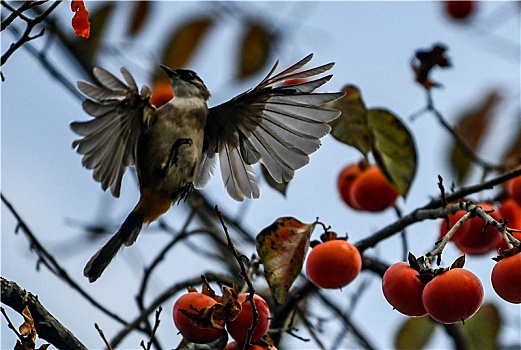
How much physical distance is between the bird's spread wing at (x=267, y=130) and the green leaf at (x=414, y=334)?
119 cm

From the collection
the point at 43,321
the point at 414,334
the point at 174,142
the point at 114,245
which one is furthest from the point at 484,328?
the point at 43,321

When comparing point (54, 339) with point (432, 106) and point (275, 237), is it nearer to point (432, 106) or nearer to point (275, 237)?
point (275, 237)

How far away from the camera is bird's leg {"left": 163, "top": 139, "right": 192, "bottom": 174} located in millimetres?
2281

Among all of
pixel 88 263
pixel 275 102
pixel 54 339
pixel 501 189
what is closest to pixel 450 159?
pixel 501 189

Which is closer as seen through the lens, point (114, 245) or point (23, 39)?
point (23, 39)

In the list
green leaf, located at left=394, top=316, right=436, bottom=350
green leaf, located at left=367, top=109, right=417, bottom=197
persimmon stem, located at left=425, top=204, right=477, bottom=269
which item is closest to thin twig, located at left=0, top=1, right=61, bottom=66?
persimmon stem, located at left=425, top=204, right=477, bottom=269

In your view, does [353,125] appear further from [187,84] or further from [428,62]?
[187,84]

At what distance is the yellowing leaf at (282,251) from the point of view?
1915 mm

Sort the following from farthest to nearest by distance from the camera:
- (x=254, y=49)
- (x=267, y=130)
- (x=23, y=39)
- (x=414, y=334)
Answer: (x=254, y=49) < (x=414, y=334) < (x=267, y=130) < (x=23, y=39)

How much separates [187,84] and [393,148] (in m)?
0.68

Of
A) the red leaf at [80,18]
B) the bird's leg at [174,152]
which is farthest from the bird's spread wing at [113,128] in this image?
the red leaf at [80,18]

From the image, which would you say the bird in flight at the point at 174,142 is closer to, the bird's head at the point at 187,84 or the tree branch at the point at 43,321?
the bird's head at the point at 187,84

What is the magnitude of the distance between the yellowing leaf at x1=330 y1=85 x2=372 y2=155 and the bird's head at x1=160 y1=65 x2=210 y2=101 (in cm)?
46

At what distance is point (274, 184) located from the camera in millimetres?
2322
